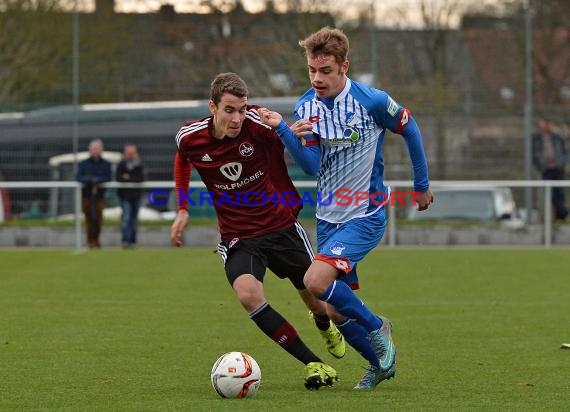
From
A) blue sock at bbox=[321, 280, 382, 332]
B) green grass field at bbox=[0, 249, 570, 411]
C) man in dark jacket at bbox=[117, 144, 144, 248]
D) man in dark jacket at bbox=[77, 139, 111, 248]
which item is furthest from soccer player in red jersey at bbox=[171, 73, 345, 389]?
man in dark jacket at bbox=[77, 139, 111, 248]

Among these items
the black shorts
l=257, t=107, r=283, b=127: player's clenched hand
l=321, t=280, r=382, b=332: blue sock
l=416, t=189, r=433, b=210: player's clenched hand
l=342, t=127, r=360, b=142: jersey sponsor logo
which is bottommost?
l=321, t=280, r=382, b=332: blue sock

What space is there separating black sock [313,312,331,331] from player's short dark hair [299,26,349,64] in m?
1.58

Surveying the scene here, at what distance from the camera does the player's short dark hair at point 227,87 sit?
7.12 m

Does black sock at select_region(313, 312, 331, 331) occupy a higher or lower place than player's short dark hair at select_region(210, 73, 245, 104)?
lower

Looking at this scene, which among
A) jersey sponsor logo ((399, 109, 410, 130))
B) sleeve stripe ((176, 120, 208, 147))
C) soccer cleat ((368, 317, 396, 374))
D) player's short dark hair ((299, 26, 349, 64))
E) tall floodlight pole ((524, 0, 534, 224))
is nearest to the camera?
player's short dark hair ((299, 26, 349, 64))

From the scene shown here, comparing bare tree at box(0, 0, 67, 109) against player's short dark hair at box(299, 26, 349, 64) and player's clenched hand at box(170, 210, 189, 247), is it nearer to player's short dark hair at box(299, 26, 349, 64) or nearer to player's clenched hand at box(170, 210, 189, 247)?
player's clenched hand at box(170, 210, 189, 247)

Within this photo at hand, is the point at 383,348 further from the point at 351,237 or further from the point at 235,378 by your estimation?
the point at 235,378

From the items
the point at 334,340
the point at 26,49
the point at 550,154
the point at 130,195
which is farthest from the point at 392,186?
the point at 334,340

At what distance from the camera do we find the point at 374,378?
23.5ft

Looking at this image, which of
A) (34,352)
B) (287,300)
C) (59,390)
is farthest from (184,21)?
(59,390)

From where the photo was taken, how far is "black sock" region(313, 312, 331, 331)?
766 cm

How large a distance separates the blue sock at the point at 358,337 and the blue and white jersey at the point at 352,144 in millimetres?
597

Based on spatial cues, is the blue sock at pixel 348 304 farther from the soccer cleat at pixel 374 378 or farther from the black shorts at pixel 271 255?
the black shorts at pixel 271 255

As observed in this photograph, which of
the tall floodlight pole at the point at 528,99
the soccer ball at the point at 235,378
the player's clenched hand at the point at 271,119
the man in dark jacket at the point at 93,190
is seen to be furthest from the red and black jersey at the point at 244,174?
the tall floodlight pole at the point at 528,99
